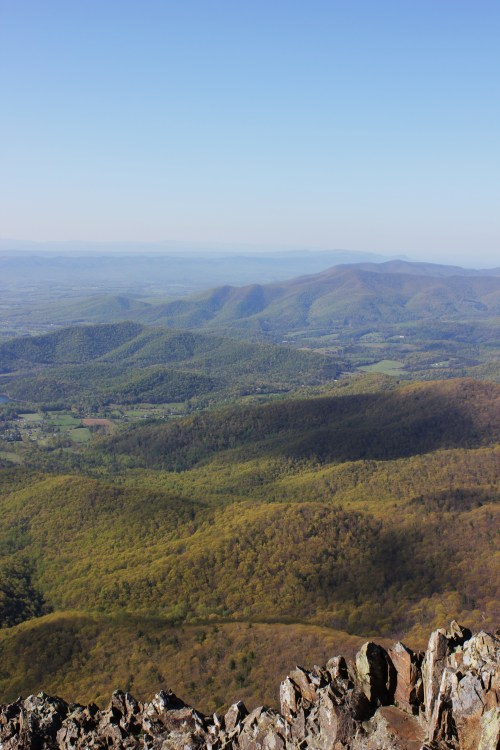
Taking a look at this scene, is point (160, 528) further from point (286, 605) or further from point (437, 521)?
point (437, 521)

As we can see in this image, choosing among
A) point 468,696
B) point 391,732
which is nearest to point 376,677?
point 391,732

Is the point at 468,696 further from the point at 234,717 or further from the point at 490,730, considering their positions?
the point at 234,717

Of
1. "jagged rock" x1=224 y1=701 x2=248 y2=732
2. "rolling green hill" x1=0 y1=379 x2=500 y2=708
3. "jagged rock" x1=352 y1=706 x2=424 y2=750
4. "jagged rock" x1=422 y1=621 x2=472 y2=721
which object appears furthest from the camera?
"rolling green hill" x1=0 y1=379 x2=500 y2=708

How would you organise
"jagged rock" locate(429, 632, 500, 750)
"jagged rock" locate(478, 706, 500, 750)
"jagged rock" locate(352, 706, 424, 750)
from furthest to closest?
"jagged rock" locate(352, 706, 424, 750) → "jagged rock" locate(429, 632, 500, 750) → "jagged rock" locate(478, 706, 500, 750)

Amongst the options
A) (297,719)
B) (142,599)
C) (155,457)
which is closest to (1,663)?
(142,599)

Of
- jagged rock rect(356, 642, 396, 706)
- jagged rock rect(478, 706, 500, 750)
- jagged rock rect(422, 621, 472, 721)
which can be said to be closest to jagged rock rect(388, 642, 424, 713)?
jagged rock rect(356, 642, 396, 706)

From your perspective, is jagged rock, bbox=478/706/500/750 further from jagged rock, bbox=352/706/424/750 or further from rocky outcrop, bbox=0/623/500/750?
jagged rock, bbox=352/706/424/750

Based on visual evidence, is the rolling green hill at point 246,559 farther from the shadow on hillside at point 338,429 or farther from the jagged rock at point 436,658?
the jagged rock at point 436,658
